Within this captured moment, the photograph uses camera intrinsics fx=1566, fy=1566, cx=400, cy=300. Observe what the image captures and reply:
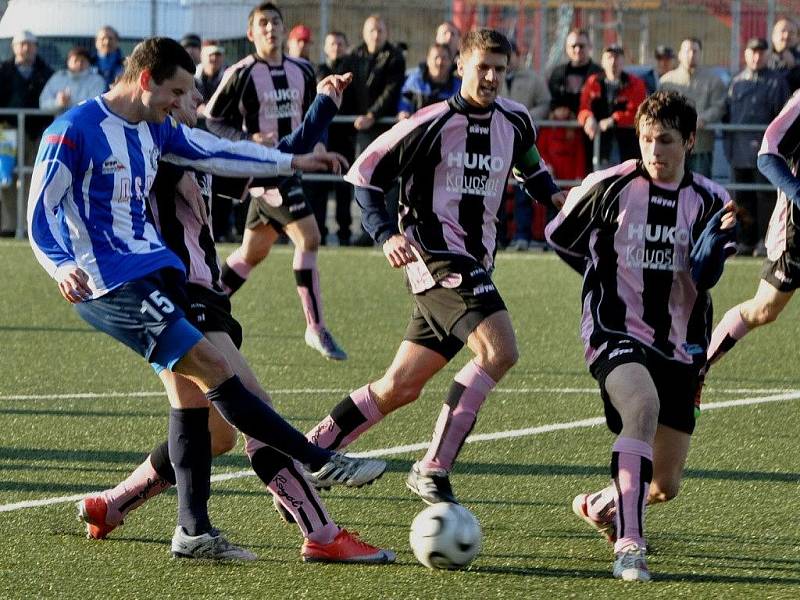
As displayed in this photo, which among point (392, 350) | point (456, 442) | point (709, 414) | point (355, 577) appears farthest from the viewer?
point (392, 350)

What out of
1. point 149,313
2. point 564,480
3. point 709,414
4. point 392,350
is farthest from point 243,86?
point 149,313

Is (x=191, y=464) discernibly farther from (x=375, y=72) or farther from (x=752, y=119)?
(x=752, y=119)

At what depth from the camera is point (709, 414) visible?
8.12m

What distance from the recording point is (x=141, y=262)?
17.1 feet

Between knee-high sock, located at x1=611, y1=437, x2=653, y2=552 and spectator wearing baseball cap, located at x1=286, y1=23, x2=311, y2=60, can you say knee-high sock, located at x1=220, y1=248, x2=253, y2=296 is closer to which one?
spectator wearing baseball cap, located at x1=286, y1=23, x2=311, y2=60

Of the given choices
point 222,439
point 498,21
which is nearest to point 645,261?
point 222,439

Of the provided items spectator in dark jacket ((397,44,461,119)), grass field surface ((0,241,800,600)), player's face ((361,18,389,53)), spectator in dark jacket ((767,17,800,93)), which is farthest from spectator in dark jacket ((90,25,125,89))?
spectator in dark jacket ((767,17,800,93))

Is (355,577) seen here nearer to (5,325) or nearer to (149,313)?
(149,313)

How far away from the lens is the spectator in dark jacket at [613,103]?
14.5 metres

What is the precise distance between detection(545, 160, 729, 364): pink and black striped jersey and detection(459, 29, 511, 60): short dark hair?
82 cm

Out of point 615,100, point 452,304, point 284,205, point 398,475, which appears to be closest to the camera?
point 452,304

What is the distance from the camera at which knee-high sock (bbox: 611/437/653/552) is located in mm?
5191

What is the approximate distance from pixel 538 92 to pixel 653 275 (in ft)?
31.7

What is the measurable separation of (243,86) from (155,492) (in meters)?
5.26
